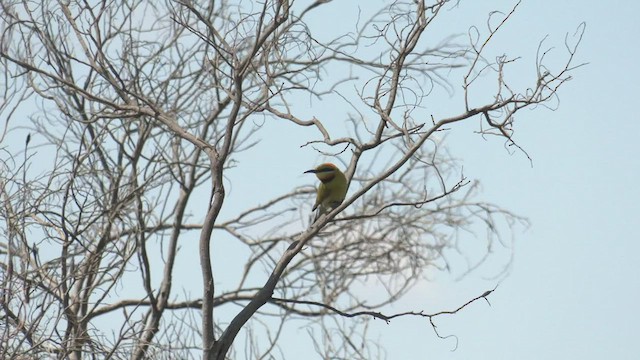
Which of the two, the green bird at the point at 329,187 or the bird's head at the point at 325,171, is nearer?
the green bird at the point at 329,187

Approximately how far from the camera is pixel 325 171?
27.0 ft

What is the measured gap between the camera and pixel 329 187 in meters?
8.10

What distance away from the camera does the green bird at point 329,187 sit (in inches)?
317

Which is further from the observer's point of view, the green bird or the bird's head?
the bird's head

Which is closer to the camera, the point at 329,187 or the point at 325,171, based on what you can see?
the point at 329,187

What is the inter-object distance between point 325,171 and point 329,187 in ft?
0.60

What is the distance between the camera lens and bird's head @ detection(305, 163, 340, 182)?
8172 mm

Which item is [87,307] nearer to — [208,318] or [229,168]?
[229,168]

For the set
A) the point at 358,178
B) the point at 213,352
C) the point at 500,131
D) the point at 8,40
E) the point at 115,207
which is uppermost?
the point at 358,178

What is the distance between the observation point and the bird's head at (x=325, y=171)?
322 inches

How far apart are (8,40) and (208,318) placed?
2.71m

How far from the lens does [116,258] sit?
678 cm

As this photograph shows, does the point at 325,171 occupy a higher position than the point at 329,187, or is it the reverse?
the point at 325,171

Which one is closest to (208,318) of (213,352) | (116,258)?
(213,352)
